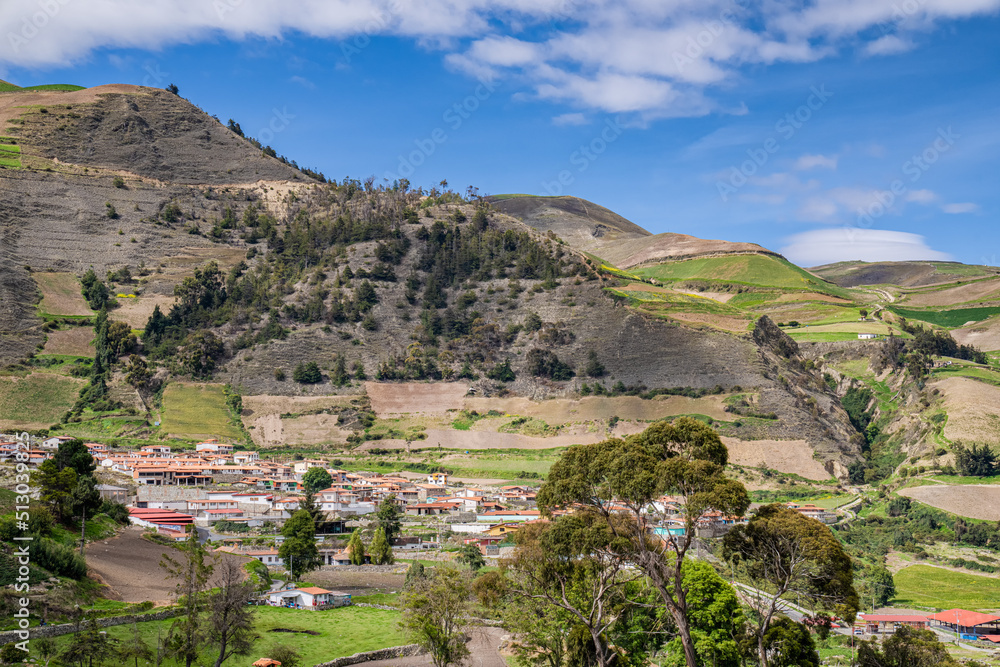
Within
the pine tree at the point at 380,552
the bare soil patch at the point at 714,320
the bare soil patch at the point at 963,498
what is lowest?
the bare soil patch at the point at 963,498

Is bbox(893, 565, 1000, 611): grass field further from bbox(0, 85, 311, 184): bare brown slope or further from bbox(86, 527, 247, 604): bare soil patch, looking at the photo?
bbox(0, 85, 311, 184): bare brown slope

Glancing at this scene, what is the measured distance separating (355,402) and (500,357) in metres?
25.1

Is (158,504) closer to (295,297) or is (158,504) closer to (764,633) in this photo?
(764,633)

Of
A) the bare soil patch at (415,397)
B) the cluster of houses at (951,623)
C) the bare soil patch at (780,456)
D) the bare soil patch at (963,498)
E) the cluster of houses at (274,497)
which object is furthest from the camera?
the bare soil patch at (415,397)

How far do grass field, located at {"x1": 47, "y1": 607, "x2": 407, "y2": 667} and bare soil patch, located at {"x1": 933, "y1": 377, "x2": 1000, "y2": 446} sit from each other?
277 feet

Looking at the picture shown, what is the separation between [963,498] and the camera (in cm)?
9412

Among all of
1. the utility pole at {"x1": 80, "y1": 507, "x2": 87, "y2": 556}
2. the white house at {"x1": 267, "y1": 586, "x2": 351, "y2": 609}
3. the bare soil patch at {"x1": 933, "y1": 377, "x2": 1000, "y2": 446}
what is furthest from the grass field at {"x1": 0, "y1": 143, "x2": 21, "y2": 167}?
the bare soil patch at {"x1": 933, "y1": 377, "x2": 1000, "y2": 446}

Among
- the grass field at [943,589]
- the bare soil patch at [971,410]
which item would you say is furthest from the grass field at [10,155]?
the grass field at [943,589]

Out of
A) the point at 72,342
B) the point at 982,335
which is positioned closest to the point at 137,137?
the point at 72,342

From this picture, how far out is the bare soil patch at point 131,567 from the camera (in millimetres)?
43812

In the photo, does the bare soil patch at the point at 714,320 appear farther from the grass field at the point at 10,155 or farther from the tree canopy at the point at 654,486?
the grass field at the point at 10,155

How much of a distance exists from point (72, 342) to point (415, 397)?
4535 cm

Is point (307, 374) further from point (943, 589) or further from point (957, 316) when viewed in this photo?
point (957, 316)

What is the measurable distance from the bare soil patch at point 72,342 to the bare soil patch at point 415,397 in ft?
121
